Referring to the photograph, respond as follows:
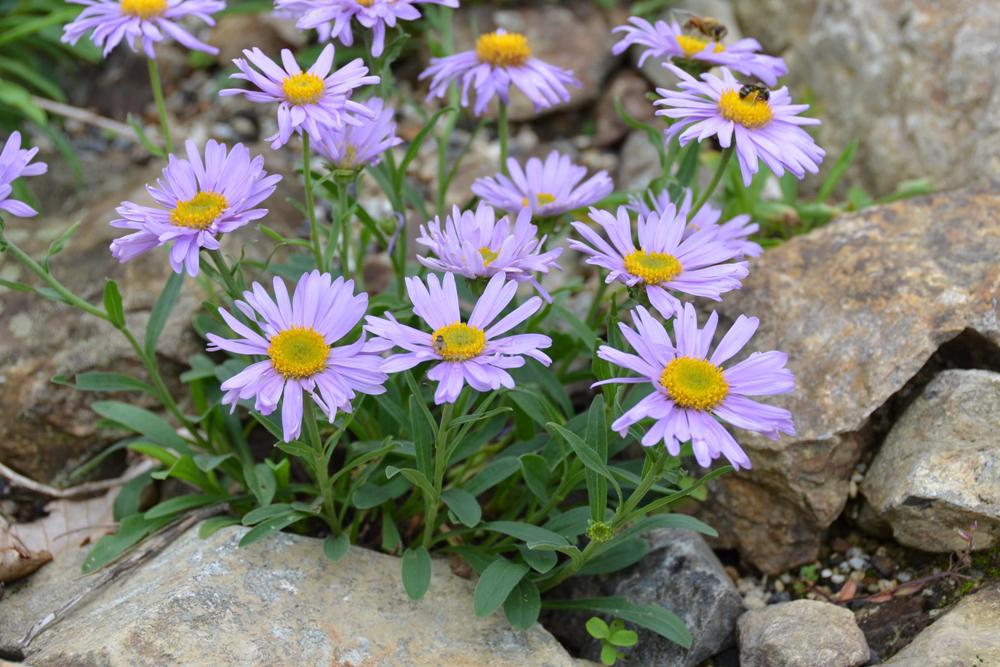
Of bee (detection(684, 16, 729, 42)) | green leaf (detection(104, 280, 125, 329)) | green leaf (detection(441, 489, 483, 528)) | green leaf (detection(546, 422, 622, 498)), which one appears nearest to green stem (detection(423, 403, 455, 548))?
green leaf (detection(441, 489, 483, 528))

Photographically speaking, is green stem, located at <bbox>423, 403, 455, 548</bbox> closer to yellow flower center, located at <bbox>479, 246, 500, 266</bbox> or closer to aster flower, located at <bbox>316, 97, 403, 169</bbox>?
yellow flower center, located at <bbox>479, 246, 500, 266</bbox>

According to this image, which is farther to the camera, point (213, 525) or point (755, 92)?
point (213, 525)

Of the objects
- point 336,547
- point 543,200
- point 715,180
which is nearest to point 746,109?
point 715,180

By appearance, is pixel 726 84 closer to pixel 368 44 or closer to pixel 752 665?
pixel 368 44

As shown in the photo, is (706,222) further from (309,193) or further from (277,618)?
(277,618)

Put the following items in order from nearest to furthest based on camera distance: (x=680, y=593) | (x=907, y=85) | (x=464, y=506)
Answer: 1. (x=464, y=506)
2. (x=680, y=593)
3. (x=907, y=85)
